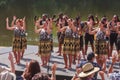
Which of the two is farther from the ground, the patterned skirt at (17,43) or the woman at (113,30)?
the woman at (113,30)

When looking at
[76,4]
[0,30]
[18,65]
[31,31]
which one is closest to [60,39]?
[18,65]

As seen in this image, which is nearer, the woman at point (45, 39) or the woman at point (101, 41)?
the woman at point (101, 41)

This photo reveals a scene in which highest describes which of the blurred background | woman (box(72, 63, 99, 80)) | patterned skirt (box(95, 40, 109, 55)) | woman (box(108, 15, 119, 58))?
the blurred background

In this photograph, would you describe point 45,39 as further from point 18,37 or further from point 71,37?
point 18,37

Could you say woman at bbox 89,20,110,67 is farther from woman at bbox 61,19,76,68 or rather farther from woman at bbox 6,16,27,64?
woman at bbox 6,16,27,64

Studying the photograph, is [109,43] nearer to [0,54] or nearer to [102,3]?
[0,54]

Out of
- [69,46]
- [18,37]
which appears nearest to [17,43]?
[18,37]

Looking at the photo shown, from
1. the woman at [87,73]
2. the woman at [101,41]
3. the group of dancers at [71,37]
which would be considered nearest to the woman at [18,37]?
the group of dancers at [71,37]

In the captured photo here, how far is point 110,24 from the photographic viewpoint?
12836 millimetres

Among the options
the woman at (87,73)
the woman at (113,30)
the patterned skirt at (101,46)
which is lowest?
the woman at (87,73)

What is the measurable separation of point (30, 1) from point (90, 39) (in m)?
40.4

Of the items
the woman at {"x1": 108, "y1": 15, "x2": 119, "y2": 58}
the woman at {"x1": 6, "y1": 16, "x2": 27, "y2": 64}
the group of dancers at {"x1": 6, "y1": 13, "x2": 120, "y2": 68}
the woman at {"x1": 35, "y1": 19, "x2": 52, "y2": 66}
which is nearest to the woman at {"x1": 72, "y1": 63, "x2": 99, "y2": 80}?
the group of dancers at {"x1": 6, "y1": 13, "x2": 120, "y2": 68}

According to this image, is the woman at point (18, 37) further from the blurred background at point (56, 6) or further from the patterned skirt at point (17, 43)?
the blurred background at point (56, 6)

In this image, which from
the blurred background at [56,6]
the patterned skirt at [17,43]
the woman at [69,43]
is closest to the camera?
the woman at [69,43]
